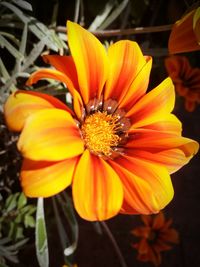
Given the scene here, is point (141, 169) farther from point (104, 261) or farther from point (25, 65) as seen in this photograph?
point (104, 261)

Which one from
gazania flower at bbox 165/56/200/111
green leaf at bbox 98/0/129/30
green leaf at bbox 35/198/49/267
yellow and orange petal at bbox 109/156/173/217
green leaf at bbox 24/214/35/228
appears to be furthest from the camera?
gazania flower at bbox 165/56/200/111

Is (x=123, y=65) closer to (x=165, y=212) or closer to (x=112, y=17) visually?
(x=112, y=17)

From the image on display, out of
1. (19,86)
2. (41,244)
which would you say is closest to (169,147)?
(41,244)

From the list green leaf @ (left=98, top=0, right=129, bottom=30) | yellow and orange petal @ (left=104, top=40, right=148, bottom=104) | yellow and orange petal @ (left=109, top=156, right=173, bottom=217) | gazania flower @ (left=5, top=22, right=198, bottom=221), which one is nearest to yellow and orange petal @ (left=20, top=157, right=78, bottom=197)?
gazania flower @ (left=5, top=22, right=198, bottom=221)

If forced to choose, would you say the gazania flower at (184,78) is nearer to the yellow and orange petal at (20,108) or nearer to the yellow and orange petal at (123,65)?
the yellow and orange petal at (123,65)

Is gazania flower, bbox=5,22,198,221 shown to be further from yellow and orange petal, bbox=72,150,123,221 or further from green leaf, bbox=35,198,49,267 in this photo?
green leaf, bbox=35,198,49,267

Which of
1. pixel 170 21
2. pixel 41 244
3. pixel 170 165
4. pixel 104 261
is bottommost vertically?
pixel 104 261

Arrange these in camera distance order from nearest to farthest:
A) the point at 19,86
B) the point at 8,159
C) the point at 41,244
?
the point at 41,244 → the point at 19,86 → the point at 8,159
